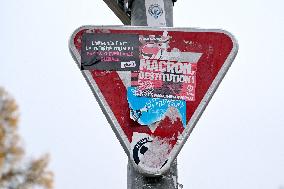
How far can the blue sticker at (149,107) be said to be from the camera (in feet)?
5.01

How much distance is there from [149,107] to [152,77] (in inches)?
4.6

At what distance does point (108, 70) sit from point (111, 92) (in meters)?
0.09

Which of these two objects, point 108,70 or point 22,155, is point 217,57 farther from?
point 22,155

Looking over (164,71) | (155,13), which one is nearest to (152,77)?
(164,71)

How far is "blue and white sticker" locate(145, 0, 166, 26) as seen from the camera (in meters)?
1.71

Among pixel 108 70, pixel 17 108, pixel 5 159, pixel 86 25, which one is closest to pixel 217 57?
pixel 108 70

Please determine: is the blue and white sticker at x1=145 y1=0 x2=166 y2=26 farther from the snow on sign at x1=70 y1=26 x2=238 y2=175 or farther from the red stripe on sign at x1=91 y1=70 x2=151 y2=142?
the red stripe on sign at x1=91 y1=70 x2=151 y2=142

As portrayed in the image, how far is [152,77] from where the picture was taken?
1.59 metres

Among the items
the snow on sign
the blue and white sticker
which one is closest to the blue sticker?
the snow on sign

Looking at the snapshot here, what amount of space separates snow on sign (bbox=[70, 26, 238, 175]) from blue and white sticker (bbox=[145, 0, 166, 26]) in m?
0.07

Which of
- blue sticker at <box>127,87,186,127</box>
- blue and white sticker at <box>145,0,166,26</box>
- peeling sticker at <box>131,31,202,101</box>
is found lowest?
blue sticker at <box>127,87,186,127</box>

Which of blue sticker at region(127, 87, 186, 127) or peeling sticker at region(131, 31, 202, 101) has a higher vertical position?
peeling sticker at region(131, 31, 202, 101)

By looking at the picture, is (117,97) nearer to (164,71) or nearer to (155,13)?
(164,71)

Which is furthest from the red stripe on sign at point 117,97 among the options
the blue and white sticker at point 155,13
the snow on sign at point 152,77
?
the blue and white sticker at point 155,13
